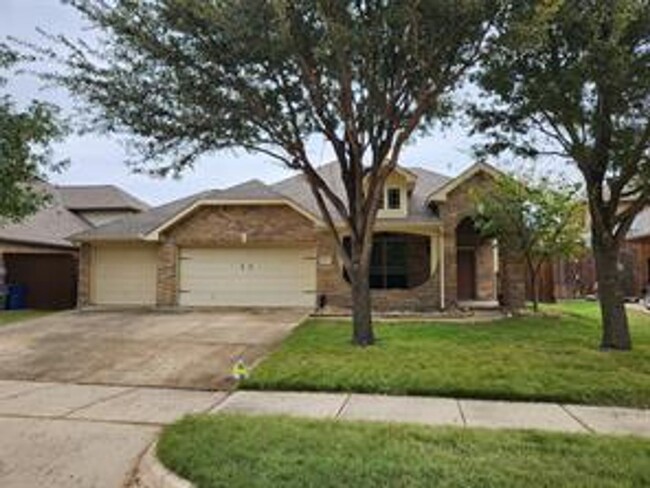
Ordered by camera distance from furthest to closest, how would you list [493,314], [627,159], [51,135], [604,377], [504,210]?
1. [493,314]
2. [504,210]
3. [627,159]
4. [604,377]
5. [51,135]

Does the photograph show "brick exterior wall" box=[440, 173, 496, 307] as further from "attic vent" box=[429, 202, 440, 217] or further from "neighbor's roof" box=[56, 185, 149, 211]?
"neighbor's roof" box=[56, 185, 149, 211]

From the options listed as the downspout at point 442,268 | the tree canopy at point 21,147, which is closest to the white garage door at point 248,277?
the downspout at point 442,268

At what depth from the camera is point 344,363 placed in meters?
10.5

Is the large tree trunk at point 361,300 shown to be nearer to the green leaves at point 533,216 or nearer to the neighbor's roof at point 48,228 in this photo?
the green leaves at point 533,216

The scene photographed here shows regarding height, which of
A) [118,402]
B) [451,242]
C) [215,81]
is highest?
[215,81]

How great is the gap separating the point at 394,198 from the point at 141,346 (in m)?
10.8

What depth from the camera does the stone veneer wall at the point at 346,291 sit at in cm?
2016

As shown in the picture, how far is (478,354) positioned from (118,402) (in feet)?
20.5

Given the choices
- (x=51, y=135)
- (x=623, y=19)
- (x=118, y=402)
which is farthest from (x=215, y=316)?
(x=623, y=19)

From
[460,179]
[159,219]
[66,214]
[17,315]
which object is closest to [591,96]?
[460,179]

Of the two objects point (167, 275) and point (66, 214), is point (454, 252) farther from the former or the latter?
point (66, 214)

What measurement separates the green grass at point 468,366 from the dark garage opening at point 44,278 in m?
12.5

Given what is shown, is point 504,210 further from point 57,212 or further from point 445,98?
point 57,212

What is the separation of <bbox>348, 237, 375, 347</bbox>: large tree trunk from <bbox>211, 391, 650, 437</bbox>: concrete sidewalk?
12.1ft
